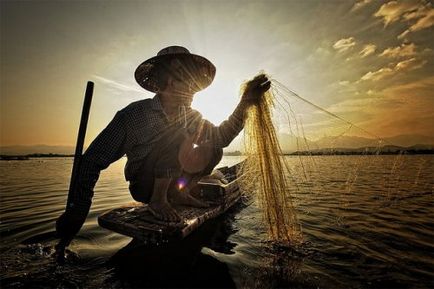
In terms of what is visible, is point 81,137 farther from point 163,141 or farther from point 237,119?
point 237,119

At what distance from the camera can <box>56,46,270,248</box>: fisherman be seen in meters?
3.23

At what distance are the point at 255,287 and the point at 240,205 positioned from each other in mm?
4530

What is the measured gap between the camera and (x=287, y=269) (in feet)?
10.2


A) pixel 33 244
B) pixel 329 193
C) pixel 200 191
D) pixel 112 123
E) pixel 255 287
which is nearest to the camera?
pixel 255 287

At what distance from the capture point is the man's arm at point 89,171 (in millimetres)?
3076

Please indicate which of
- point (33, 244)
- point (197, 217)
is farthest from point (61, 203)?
point (197, 217)

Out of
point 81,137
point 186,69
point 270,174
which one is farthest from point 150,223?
point 186,69

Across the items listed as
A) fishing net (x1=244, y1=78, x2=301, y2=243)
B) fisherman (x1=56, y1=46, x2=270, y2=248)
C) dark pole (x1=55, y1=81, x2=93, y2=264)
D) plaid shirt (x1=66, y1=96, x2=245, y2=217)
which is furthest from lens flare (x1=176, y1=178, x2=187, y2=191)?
dark pole (x1=55, y1=81, x2=93, y2=264)

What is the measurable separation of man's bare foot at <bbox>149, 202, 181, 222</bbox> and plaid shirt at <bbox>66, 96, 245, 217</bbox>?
0.63 metres

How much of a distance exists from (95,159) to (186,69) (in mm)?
2182

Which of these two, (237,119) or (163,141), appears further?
(237,119)

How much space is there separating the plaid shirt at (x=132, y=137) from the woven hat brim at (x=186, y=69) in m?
0.77

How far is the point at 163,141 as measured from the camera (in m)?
3.74

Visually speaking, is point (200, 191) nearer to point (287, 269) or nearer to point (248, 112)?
point (248, 112)
